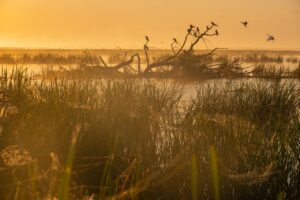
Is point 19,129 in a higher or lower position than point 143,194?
higher

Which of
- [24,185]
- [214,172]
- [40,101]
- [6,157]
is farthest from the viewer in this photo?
[40,101]

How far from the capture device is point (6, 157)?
3199 millimetres

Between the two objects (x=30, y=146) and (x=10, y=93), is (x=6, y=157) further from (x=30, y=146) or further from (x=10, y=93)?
(x=10, y=93)

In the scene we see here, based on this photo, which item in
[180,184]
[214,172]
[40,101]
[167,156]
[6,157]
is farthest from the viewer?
[40,101]

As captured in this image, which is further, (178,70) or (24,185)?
(178,70)

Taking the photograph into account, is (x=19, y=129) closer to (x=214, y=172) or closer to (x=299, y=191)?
(x=214, y=172)

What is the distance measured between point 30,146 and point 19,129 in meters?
0.17

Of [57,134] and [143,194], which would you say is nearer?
[143,194]

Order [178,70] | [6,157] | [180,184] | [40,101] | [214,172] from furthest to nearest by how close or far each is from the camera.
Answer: [178,70] → [40,101] → [180,184] → [214,172] → [6,157]

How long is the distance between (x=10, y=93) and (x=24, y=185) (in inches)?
91.6

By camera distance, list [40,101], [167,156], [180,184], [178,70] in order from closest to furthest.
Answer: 1. [180,184]
2. [167,156]
3. [40,101]
4. [178,70]

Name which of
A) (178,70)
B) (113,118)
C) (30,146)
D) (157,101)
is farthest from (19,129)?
(178,70)

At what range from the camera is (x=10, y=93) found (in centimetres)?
624

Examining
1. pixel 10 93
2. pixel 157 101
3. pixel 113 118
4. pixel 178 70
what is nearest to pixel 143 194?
pixel 113 118
